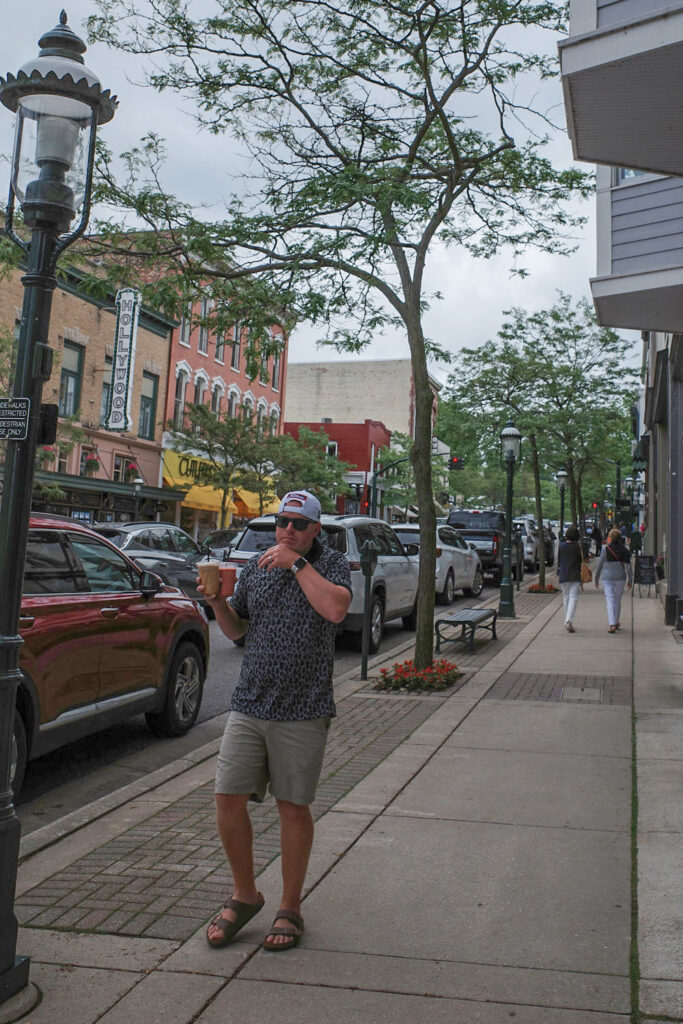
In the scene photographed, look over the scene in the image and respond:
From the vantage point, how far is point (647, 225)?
1089cm

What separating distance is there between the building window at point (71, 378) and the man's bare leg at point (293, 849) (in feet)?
93.7

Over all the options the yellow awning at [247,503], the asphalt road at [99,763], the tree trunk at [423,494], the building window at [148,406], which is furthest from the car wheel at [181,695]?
the yellow awning at [247,503]

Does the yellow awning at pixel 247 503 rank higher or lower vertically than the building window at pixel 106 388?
lower

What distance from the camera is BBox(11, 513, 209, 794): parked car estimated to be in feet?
19.6

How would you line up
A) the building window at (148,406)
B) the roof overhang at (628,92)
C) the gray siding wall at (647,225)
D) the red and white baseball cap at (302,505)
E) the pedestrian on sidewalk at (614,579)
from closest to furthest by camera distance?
the red and white baseball cap at (302,505) < the roof overhang at (628,92) < the gray siding wall at (647,225) < the pedestrian on sidewalk at (614,579) < the building window at (148,406)

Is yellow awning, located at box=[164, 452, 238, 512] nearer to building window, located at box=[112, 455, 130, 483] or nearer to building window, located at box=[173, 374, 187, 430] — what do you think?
building window, located at box=[173, 374, 187, 430]

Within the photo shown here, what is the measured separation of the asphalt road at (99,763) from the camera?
6.34 meters

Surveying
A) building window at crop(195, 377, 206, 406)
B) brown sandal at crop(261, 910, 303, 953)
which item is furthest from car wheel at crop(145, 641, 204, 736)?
building window at crop(195, 377, 206, 406)

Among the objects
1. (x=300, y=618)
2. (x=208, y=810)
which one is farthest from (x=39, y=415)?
(x=208, y=810)

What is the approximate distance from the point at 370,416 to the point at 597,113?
67.9m

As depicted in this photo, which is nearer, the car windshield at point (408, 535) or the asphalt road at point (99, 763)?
the asphalt road at point (99, 763)

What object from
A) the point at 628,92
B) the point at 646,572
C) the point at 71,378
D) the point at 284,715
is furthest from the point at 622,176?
the point at 71,378

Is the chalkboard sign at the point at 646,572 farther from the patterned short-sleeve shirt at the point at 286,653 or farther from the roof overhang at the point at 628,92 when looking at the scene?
the patterned short-sleeve shirt at the point at 286,653

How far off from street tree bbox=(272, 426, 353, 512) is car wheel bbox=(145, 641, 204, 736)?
28.4m
